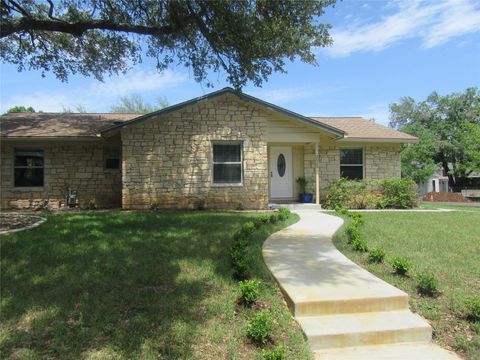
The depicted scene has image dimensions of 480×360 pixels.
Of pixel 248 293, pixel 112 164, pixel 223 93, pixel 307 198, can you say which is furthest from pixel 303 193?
pixel 248 293

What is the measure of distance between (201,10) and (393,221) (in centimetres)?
754

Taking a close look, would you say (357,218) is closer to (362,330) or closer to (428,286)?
(428,286)

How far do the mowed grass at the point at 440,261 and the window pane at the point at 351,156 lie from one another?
547 cm

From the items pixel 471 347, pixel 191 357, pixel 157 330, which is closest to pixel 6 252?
pixel 157 330

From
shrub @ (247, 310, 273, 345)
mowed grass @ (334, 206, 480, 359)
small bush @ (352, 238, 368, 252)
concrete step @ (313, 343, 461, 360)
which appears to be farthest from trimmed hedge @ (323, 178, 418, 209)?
shrub @ (247, 310, 273, 345)

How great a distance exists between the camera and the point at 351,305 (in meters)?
4.12

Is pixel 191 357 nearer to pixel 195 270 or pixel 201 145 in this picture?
pixel 195 270

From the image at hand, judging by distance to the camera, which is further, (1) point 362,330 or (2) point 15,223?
(2) point 15,223

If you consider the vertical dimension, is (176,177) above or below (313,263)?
above

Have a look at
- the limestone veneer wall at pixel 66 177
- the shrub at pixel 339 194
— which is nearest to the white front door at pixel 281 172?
the shrub at pixel 339 194

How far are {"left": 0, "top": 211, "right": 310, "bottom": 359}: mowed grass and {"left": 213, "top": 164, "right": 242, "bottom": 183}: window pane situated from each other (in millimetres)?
6275

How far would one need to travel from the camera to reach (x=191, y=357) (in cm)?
323

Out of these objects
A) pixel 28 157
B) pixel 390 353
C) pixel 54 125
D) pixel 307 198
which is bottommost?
pixel 390 353

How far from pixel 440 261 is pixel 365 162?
10.3m
